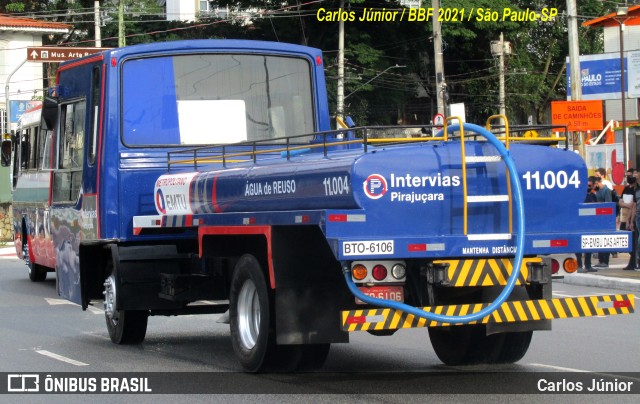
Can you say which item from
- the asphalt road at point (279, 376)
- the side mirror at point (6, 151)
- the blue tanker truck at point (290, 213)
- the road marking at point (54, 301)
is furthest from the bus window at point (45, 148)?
the side mirror at point (6, 151)

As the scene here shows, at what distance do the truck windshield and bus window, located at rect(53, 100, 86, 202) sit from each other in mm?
931

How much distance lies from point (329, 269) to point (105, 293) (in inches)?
157

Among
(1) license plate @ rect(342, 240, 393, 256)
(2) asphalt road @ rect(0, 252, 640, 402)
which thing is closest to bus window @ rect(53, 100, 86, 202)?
(2) asphalt road @ rect(0, 252, 640, 402)

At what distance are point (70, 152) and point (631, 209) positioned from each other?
1259 cm

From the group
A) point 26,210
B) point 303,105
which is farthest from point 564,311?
point 26,210

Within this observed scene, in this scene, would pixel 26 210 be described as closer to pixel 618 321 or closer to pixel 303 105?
pixel 303 105

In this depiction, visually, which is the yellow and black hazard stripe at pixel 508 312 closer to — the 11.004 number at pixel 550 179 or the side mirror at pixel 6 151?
the 11.004 number at pixel 550 179

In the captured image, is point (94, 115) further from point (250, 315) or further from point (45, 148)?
point (250, 315)

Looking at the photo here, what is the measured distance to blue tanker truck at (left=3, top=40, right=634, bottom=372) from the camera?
8625 millimetres

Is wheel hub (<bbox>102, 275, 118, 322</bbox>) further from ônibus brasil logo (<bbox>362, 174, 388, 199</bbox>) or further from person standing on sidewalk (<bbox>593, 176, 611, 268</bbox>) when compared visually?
person standing on sidewalk (<bbox>593, 176, 611, 268</bbox>)

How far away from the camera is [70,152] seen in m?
13.8

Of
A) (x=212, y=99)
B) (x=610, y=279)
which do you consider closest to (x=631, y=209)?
(x=610, y=279)

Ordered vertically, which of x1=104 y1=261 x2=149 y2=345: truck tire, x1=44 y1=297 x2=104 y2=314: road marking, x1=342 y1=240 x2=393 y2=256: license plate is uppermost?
x1=342 y1=240 x2=393 y2=256: license plate

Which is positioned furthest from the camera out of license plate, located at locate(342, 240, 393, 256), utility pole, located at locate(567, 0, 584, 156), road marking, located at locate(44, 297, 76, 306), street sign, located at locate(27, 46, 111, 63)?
street sign, located at locate(27, 46, 111, 63)
